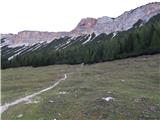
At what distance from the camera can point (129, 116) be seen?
38.5 metres

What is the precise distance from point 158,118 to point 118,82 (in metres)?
24.3

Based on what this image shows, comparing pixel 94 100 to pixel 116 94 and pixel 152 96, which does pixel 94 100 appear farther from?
pixel 152 96

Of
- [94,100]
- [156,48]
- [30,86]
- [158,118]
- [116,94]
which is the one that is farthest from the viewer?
[156,48]

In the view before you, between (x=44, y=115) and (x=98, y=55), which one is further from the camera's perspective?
(x=98, y=55)

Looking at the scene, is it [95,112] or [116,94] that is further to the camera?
[116,94]

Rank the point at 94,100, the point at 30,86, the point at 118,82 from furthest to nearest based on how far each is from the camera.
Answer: the point at 30,86, the point at 118,82, the point at 94,100

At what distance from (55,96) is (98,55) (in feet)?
313

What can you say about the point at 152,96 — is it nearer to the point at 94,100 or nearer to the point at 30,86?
the point at 94,100

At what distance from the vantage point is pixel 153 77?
70.8m

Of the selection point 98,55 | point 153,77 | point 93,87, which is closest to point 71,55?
point 98,55

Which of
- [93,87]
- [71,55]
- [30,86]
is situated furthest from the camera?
[71,55]

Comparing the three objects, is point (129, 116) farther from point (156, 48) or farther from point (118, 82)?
point (156, 48)

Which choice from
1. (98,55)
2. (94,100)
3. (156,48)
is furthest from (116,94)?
(98,55)

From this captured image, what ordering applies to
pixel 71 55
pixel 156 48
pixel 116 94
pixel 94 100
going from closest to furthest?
1. pixel 94 100
2. pixel 116 94
3. pixel 156 48
4. pixel 71 55
